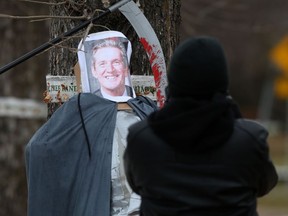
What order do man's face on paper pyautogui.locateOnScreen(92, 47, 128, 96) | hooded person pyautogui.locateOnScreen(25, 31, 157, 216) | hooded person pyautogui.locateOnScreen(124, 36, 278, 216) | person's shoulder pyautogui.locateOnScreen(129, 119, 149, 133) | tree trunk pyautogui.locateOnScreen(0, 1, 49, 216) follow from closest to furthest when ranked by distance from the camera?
hooded person pyautogui.locateOnScreen(124, 36, 278, 216), person's shoulder pyautogui.locateOnScreen(129, 119, 149, 133), hooded person pyautogui.locateOnScreen(25, 31, 157, 216), man's face on paper pyautogui.locateOnScreen(92, 47, 128, 96), tree trunk pyautogui.locateOnScreen(0, 1, 49, 216)

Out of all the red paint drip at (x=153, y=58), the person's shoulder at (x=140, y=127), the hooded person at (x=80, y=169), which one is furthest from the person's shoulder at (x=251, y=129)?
the red paint drip at (x=153, y=58)

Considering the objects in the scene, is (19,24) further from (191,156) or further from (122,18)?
(191,156)

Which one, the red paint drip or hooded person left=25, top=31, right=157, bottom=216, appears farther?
the red paint drip

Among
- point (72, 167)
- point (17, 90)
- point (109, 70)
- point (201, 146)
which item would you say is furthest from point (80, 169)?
point (17, 90)

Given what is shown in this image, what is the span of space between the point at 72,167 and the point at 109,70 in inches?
22.2

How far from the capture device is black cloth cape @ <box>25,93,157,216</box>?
4488 millimetres

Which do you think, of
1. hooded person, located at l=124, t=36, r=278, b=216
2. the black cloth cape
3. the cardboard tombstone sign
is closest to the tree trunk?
the cardboard tombstone sign

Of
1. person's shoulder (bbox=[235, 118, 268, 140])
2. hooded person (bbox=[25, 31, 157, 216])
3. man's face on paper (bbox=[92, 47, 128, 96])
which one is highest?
man's face on paper (bbox=[92, 47, 128, 96])

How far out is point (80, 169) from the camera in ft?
14.8

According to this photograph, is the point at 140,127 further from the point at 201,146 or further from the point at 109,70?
the point at 109,70

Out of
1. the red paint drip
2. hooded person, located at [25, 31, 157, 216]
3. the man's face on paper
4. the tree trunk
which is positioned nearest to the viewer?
hooded person, located at [25, 31, 157, 216]

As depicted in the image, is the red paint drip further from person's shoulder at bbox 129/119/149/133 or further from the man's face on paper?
person's shoulder at bbox 129/119/149/133

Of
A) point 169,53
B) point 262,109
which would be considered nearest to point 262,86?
point 262,109

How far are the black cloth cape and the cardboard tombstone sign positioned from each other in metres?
0.20
